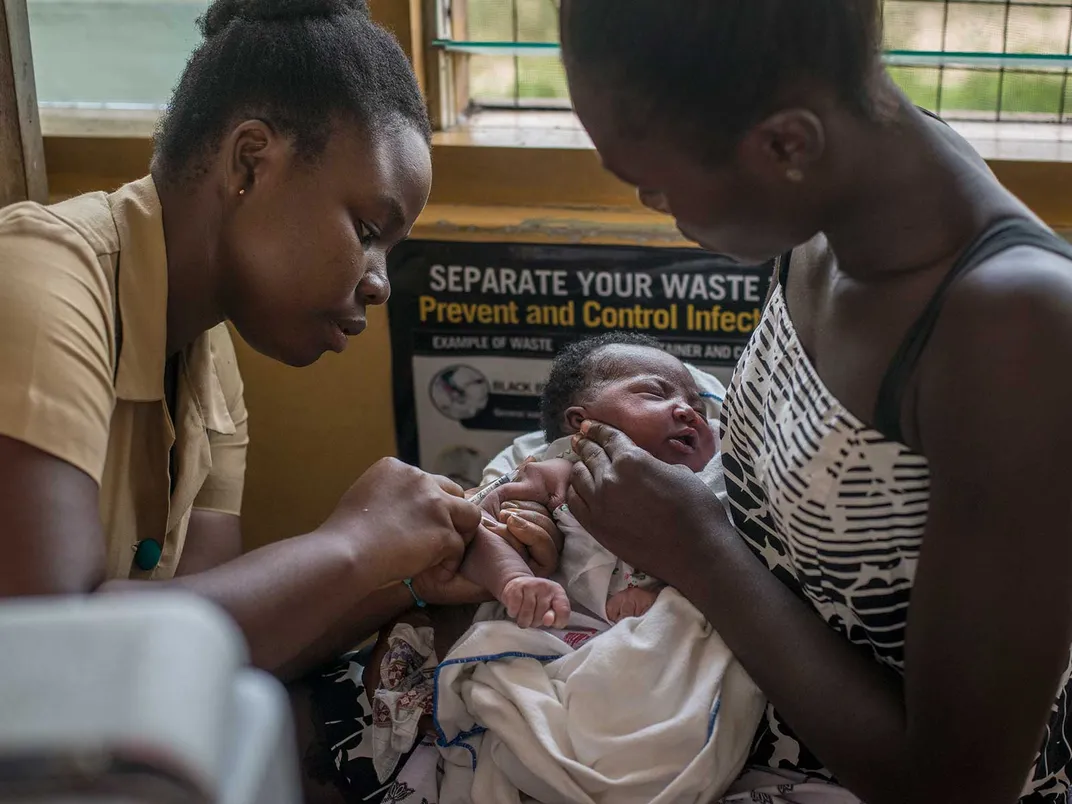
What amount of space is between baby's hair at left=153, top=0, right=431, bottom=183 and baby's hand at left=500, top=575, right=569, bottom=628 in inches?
25.5

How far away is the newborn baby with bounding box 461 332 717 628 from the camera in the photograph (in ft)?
5.17

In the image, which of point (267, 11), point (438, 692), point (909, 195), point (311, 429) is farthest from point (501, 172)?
point (909, 195)

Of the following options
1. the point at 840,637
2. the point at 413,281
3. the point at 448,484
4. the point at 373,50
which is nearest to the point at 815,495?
the point at 840,637

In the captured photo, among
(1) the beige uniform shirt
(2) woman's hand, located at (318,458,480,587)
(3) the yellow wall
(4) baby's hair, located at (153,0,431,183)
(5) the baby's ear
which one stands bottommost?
(3) the yellow wall

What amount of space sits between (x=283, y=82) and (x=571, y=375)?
80 cm

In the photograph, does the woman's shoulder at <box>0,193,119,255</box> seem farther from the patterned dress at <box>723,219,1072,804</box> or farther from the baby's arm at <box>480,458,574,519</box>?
the patterned dress at <box>723,219,1072,804</box>

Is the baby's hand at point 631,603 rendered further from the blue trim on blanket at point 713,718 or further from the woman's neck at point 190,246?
the woman's neck at point 190,246

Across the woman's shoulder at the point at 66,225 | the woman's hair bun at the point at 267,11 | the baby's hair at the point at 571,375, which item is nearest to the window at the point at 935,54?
the baby's hair at the point at 571,375

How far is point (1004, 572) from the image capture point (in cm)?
105

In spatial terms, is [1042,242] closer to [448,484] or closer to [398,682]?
[448,484]

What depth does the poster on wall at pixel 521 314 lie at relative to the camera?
227 cm

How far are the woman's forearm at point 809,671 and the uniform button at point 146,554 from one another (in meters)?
0.74

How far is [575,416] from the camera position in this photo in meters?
2.01

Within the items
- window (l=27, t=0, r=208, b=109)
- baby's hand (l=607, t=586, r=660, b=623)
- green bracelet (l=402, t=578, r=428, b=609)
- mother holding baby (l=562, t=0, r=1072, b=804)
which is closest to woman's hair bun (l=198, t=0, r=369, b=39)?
mother holding baby (l=562, t=0, r=1072, b=804)
